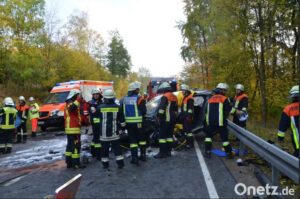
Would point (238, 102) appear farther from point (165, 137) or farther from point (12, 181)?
point (12, 181)

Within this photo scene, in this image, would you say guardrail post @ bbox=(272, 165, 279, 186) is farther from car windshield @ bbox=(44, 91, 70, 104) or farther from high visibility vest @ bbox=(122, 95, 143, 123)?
car windshield @ bbox=(44, 91, 70, 104)

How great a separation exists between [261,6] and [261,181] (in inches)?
417

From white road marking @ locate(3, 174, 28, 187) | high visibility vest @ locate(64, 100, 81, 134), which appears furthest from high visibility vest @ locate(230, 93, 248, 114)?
white road marking @ locate(3, 174, 28, 187)

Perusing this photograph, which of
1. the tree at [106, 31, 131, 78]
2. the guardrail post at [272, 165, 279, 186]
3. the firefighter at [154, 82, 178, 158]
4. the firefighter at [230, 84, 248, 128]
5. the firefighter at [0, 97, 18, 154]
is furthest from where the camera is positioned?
the tree at [106, 31, 131, 78]

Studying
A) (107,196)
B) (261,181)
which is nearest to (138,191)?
(107,196)

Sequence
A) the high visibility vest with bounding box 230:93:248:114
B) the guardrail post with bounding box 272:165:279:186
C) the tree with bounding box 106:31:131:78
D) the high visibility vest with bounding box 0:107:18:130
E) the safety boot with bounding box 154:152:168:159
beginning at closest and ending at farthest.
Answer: the guardrail post with bounding box 272:165:279:186 → the safety boot with bounding box 154:152:168:159 → the high visibility vest with bounding box 230:93:248:114 → the high visibility vest with bounding box 0:107:18:130 → the tree with bounding box 106:31:131:78

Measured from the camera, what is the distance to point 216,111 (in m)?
6.11

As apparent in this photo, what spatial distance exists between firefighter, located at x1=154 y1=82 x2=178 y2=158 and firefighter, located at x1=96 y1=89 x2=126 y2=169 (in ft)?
4.12

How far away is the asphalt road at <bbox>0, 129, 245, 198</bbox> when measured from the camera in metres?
3.97

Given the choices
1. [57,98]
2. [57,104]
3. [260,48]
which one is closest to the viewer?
[57,104]

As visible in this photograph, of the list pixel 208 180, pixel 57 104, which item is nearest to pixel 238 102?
pixel 208 180

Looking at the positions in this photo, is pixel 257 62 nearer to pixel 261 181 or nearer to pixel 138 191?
pixel 261 181

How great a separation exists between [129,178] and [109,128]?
4.11 ft

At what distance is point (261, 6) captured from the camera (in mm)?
12109
